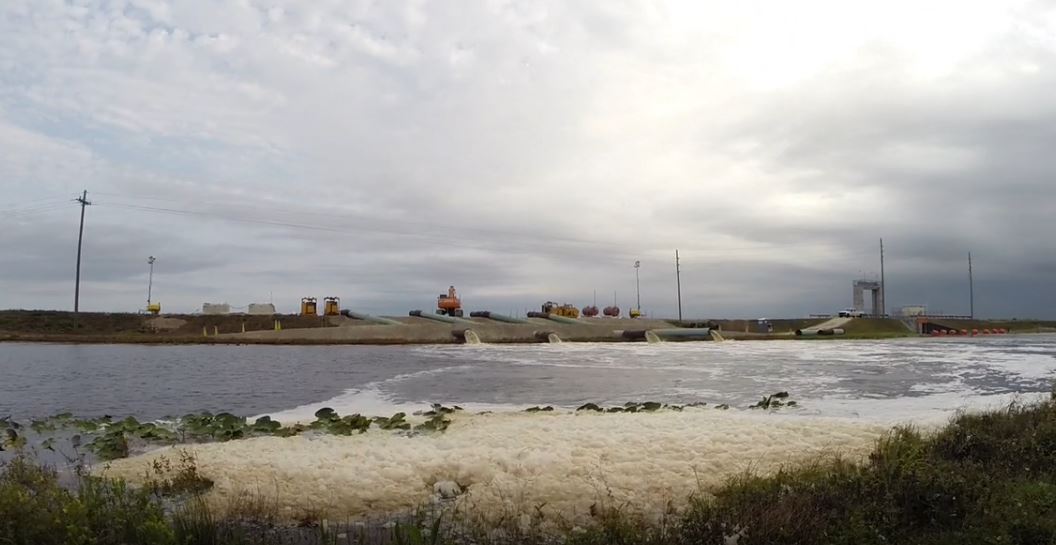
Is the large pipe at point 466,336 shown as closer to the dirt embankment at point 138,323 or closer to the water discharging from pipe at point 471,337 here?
the water discharging from pipe at point 471,337

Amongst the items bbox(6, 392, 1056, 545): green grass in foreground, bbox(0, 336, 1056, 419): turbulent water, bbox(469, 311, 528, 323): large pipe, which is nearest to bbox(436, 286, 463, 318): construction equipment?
bbox(469, 311, 528, 323): large pipe

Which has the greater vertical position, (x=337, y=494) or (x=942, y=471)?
(x=942, y=471)

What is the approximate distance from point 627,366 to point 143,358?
29670 millimetres

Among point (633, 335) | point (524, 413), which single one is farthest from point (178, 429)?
point (633, 335)

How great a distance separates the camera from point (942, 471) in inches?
303

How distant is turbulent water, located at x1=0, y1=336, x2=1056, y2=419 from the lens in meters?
20.5

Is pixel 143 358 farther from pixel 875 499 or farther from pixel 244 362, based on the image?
pixel 875 499

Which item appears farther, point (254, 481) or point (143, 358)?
point (143, 358)

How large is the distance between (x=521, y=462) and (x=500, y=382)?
1826cm

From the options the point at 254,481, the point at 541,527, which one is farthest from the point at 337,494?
the point at 541,527

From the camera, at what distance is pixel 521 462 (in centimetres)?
996

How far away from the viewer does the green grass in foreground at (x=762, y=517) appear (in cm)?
570

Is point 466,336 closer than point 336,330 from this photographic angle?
Yes

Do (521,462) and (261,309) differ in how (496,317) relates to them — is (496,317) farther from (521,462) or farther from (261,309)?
(521,462)
